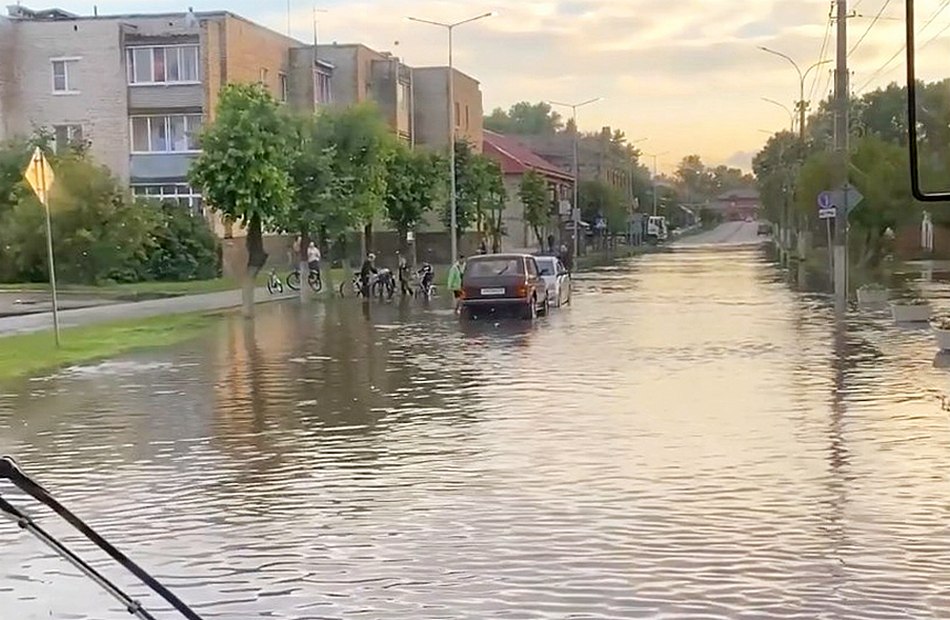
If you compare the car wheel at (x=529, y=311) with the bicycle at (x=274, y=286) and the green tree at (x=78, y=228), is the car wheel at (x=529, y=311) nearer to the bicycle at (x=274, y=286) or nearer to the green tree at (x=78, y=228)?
Result: the bicycle at (x=274, y=286)

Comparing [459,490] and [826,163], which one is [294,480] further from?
[826,163]

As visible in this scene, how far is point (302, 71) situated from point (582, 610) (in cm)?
6293

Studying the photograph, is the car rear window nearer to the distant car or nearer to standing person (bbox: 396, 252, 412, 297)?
the distant car

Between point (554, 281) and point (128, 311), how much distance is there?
34.8 feet

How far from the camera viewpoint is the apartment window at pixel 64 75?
59.9 meters

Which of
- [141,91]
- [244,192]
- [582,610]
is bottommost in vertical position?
[582,610]

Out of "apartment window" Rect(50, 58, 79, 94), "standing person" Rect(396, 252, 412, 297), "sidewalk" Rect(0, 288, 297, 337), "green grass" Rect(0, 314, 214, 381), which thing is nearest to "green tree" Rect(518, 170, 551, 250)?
"apartment window" Rect(50, 58, 79, 94)

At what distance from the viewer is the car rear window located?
31297mm

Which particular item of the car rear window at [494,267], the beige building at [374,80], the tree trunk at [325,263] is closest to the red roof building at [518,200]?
the beige building at [374,80]

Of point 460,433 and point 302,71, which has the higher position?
point 302,71

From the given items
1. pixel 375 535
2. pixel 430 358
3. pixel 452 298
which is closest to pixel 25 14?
pixel 452 298

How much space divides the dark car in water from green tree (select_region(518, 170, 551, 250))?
53.1 meters

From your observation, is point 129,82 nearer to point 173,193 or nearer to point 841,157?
point 173,193

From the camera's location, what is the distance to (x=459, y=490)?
1071 cm
